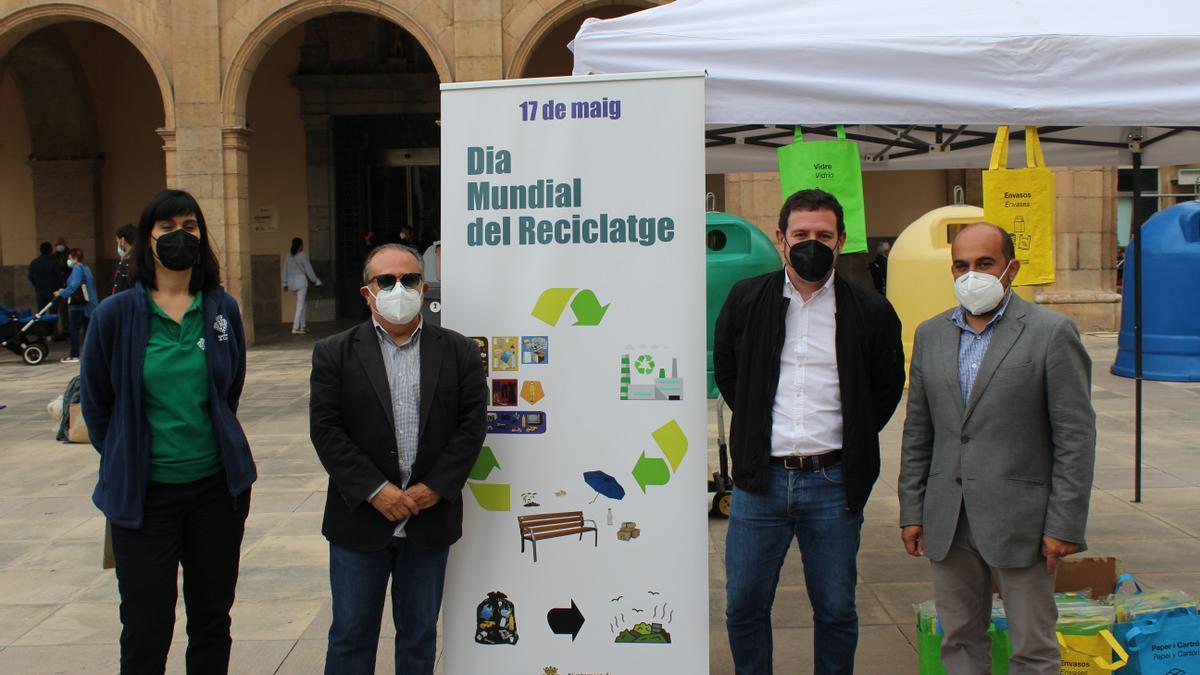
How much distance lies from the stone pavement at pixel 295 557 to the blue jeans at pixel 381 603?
0.91 m

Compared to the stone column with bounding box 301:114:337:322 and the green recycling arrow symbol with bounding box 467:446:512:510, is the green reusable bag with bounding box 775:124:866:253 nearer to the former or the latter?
the green recycling arrow symbol with bounding box 467:446:512:510

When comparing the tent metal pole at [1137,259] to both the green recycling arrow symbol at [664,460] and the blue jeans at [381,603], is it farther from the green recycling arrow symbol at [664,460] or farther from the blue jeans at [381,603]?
the blue jeans at [381,603]

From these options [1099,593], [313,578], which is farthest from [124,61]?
[1099,593]

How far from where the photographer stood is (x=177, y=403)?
3.34 m

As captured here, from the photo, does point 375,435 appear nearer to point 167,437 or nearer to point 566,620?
point 167,437

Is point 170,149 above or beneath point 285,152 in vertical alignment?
beneath

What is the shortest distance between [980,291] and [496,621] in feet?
6.37

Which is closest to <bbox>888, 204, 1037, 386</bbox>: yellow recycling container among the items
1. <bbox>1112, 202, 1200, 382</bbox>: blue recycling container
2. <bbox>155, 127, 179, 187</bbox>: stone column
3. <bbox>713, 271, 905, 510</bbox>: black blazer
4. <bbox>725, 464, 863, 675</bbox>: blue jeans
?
<bbox>1112, 202, 1200, 382</bbox>: blue recycling container

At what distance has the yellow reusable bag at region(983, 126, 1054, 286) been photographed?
4023mm

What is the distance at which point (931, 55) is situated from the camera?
370 cm

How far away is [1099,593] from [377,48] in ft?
60.7

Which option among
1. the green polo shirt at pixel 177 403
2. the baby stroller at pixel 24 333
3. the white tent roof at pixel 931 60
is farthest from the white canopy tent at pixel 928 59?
the baby stroller at pixel 24 333

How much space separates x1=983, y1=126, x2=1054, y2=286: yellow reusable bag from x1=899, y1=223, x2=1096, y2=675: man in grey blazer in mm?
780

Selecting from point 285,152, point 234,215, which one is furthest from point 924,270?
point 285,152
